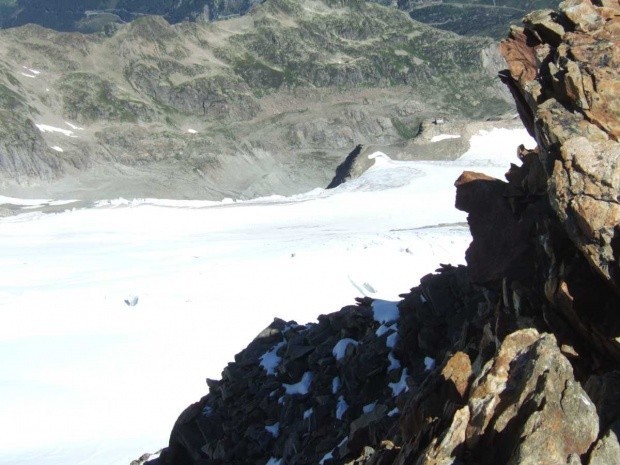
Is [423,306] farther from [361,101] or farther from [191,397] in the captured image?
[361,101]

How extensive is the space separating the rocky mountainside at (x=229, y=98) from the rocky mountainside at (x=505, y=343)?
260 ft

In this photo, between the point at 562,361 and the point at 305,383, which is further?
the point at 305,383

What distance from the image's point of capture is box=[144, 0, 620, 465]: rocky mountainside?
26.8 feet

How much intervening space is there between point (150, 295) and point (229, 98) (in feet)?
324

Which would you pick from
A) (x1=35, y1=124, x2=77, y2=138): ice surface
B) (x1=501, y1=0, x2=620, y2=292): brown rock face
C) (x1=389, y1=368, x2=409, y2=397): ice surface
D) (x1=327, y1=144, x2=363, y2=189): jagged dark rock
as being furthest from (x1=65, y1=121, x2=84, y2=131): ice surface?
(x1=501, y1=0, x2=620, y2=292): brown rock face

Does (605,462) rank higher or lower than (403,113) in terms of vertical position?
higher

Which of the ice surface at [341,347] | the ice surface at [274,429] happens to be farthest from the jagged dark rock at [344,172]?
the ice surface at [274,429]

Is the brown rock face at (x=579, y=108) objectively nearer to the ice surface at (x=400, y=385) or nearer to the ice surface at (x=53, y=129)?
the ice surface at (x=400, y=385)

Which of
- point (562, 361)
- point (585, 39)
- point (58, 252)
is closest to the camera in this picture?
point (562, 361)

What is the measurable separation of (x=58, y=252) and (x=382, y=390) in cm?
3566

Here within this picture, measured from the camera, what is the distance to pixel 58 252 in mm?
47156

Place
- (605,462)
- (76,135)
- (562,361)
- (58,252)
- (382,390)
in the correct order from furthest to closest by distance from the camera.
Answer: (76,135)
(58,252)
(382,390)
(562,361)
(605,462)

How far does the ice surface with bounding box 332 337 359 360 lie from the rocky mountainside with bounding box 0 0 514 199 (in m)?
78.8

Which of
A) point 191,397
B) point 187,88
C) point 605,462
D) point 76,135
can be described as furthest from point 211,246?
point 187,88
